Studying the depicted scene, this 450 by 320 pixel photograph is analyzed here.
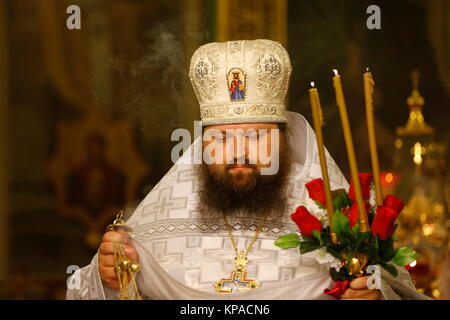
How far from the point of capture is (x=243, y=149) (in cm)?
632

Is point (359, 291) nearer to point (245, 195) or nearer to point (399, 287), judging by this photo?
point (399, 287)

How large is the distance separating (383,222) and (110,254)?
130 centimetres

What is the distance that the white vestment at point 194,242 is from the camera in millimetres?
6363

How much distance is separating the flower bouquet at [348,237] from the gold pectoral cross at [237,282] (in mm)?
628

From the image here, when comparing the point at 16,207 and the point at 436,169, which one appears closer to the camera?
the point at 16,207

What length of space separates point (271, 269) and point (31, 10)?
2.85 meters

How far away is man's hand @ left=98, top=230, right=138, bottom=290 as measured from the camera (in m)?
6.17

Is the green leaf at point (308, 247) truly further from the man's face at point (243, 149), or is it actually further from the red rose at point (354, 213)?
the man's face at point (243, 149)

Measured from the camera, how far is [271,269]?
21.6 feet

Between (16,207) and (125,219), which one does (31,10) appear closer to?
(16,207)

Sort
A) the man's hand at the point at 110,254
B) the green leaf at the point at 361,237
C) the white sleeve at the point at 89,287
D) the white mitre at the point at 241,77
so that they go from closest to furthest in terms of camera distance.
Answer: the green leaf at the point at 361,237
the man's hand at the point at 110,254
the white sleeve at the point at 89,287
the white mitre at the point at 241,77

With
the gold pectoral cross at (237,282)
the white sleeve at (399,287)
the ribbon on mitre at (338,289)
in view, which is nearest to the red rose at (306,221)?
the ribbon on mitre at (338,289)
